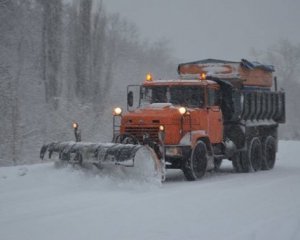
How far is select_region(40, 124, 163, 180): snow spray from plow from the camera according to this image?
38.7ft

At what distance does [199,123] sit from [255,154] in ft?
13.1

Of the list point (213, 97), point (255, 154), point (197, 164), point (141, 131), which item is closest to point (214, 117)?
point (213, 97)

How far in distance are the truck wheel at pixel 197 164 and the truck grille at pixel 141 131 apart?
957 mm

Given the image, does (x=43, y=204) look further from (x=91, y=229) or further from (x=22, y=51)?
(x=22, y=51)

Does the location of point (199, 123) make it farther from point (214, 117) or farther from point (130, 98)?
point (130, 98)

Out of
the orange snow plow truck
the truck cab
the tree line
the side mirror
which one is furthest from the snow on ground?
the tree line

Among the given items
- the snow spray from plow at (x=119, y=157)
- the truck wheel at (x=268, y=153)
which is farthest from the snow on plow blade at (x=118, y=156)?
the truck wheel at (x=268, y=153)

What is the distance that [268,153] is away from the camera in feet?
60.5

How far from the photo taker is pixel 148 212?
30.2ft

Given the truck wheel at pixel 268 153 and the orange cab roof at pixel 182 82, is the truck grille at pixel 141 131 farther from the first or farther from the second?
the truck wheel at pixel 268 153

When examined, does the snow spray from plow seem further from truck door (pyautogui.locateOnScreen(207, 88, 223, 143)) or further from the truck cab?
truck door (pyautogui.locateOnScreen(207, 88, 223, 143))

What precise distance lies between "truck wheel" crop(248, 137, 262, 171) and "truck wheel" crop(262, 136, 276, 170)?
0.26 m

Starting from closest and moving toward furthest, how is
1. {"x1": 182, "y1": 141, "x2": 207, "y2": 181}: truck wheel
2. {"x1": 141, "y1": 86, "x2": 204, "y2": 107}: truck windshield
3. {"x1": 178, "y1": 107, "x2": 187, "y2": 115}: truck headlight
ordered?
{"x1": 178, "y1": 107, "x2": 187, "y2": 115}: truck headlight < {"x1": 182, "y1": 141, "x2": 207, "y2": 181}: truck wheel < {"x1": 141, "y1": 86, "x2": 204, "y2": 107}: truck windshield

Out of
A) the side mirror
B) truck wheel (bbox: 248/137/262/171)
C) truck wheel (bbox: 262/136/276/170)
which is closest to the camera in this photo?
the side mirror
